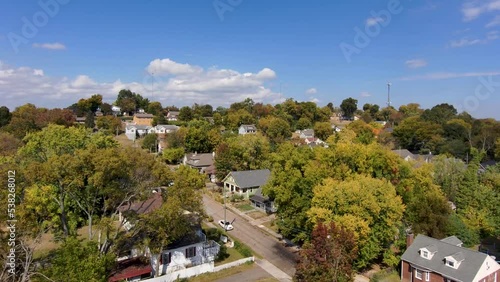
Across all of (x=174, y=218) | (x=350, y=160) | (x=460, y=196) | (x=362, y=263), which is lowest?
(x=362, y=263)

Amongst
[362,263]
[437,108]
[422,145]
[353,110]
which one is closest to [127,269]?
[362,263]

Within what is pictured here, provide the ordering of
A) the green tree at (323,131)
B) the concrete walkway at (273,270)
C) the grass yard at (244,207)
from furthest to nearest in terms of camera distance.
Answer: the green tree at (323,131) < the grass yard at (244,207) < the concrete walkway at (273,270)

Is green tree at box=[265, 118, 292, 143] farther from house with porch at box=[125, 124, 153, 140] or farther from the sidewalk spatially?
the sidewalk

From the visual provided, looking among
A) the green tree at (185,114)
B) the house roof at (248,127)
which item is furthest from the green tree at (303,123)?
the green tree at (185,114)

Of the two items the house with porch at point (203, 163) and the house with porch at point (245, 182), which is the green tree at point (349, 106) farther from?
the house with porch at point (245, 182)

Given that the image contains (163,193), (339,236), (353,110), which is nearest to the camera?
(339,236)

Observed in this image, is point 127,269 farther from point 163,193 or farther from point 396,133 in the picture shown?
point 396,133

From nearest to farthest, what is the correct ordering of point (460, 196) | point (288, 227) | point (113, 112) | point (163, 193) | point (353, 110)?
point (163, 193) < point (288, 227) < point (460, 196) < point (113, 112) < point (353, 110)

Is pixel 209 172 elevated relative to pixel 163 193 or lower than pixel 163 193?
lower
